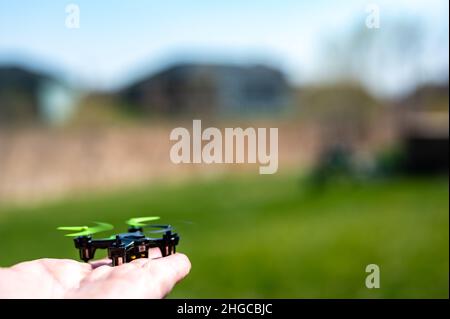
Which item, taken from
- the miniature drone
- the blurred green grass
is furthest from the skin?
the blurred green grass

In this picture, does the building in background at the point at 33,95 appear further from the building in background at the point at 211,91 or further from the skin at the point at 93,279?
the skin at the point at 93,279

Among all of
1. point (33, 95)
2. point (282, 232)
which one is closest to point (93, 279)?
point (282, 232)

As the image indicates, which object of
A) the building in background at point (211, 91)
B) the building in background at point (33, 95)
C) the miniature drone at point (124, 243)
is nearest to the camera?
the miniature drone at point (124, 243)

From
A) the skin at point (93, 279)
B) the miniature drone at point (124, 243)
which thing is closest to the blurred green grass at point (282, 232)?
the miniature drone at point (124, 243)

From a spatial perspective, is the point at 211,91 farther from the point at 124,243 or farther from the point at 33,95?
the point at 124,243

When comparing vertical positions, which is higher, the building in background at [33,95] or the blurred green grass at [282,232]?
the building in background at [33,95]

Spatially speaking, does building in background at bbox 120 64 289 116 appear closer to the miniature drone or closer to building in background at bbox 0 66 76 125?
building in background at bbox 0 66 76 125
